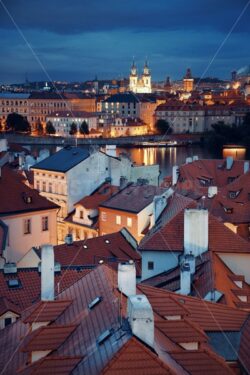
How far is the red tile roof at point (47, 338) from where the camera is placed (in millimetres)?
3449

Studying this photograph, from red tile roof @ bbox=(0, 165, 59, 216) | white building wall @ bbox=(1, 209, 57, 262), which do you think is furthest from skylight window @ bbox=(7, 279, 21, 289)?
red tile roof @ bbox=(0, 165, 59, 216)

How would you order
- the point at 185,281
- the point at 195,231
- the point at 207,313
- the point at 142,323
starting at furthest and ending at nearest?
the point at 195,231 < the point at 185,281 < the point at 207,313 < the point at 142,323

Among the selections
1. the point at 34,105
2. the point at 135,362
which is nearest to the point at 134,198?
the point at 135,362

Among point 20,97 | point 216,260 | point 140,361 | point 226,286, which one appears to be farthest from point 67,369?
point 20,97

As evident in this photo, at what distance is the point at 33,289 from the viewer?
5.38 meters

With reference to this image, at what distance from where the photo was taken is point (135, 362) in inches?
115

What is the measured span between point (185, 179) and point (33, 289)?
324 inches

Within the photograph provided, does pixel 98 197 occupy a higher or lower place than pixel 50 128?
higher

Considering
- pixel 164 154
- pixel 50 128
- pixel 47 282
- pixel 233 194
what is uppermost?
pixel 47 282

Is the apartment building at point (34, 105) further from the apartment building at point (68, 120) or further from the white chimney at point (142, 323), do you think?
the white chimney at point (142, 323)

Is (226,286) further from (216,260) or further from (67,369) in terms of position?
(67,369)

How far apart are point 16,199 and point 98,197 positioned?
8.50ft

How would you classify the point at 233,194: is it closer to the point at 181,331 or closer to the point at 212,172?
the point at 212,172

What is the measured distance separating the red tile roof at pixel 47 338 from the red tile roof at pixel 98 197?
748 cm
